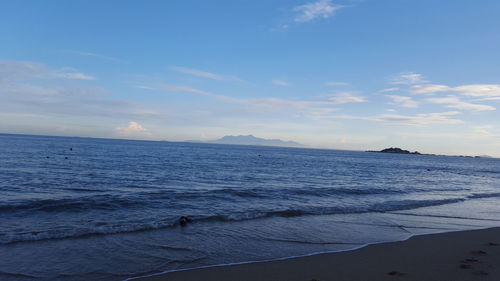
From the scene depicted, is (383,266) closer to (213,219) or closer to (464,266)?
(464,266)

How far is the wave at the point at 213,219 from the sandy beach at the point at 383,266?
16.8 ft

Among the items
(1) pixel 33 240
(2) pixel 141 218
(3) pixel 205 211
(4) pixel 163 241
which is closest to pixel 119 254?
(4) pixel 163 241

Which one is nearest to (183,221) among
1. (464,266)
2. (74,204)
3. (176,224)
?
(176,224)

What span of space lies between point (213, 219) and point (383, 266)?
778 cm

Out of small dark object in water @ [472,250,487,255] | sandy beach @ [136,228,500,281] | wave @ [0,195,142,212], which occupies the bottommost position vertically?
wave @ [0,195,142,212]

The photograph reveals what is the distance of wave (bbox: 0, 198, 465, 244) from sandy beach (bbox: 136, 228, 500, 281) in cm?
512

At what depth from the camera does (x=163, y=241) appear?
11109 mm

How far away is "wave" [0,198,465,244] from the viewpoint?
11.0 metres

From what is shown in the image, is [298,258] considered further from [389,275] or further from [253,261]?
[389,275]

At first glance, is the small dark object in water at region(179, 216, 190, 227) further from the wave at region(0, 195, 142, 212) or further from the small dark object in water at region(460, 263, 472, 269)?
the small dark object in water at region(460, 263, 472, 269)

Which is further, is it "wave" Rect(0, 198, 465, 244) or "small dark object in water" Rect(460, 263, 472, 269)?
"wave" Rect(0, 198, 465, 244)

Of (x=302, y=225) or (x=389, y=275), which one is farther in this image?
(x=302, y=225)

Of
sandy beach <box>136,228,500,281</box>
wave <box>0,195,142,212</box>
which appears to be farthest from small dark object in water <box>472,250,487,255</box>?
wave <box>0,195,142,212</box>

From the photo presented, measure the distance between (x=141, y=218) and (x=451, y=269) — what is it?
37.7 feet
